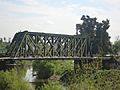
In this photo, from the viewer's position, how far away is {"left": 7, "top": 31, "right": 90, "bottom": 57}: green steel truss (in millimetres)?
66000

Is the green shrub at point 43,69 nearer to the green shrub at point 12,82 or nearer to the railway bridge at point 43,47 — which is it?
the railway bridge at point 43,47

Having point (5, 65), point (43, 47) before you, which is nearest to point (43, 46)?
point (43, 47)

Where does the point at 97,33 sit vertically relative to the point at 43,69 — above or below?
above

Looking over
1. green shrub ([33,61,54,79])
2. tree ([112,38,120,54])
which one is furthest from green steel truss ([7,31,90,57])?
tree ([112,38,120,54])

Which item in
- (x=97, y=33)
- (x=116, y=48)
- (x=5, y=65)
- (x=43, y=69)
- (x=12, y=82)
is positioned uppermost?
(x=97, y=33)

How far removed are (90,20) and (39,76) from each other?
33.1 m

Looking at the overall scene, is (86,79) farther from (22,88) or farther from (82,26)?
(82,26)

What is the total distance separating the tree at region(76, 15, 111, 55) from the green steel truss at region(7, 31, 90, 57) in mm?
8341

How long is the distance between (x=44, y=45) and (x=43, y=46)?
1.52ft

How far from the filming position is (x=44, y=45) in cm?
7050

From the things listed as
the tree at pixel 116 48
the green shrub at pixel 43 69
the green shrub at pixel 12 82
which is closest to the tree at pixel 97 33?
the tree at pixel 116 48

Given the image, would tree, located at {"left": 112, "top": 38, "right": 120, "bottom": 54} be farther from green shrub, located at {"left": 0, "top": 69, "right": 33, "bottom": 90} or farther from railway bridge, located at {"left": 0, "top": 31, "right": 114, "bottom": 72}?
green shrub, located at {"left": 0, "top": 69, "right": 33, "bottom": 90}

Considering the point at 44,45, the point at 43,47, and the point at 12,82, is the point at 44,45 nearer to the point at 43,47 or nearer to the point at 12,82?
the point at 43,47

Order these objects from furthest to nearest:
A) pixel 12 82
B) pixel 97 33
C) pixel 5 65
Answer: pixel 97 33 < pixel 5 65 < pixel 12 82
